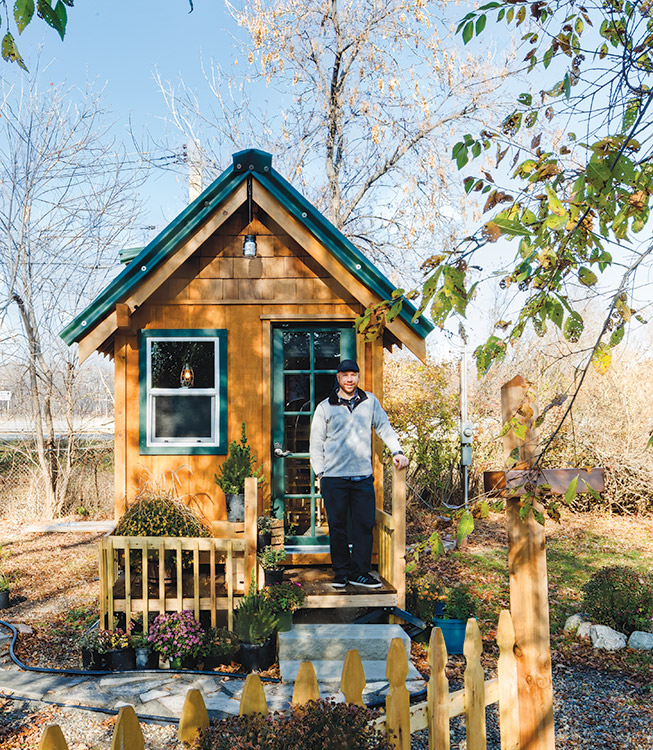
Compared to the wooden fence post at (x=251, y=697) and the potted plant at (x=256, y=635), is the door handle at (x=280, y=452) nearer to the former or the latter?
the potted plant at (x=256, y=635)

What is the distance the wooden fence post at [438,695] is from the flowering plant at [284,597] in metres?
2.61

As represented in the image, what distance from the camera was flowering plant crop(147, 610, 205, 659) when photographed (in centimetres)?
534

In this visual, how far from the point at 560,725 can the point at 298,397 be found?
4086mm

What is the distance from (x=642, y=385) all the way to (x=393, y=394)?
5554 millimetres

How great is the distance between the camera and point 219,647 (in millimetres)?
5434

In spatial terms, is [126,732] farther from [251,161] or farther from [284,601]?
[251,161]

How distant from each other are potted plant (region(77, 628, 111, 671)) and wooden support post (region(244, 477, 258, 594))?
4.09ft

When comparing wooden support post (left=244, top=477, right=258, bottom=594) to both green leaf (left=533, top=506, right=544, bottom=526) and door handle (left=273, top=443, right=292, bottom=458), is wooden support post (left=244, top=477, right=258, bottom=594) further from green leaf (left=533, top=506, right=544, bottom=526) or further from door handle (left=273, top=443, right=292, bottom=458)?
green leaf (left=533, top=506, right=544, bottom=526)

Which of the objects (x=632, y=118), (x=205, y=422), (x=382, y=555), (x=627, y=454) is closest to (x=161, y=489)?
(x=205, y=422)

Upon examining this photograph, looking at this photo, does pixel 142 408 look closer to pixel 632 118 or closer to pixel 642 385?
pixel 632 118

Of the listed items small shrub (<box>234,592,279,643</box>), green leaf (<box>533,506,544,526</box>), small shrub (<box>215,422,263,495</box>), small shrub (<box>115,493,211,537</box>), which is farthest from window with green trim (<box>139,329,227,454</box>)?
green leaf (<box>533,506,544,526</box>)

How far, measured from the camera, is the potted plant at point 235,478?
650 cm

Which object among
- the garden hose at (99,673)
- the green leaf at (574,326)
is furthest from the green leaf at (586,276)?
the garden hose at (99,673)

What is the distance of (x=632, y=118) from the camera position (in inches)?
111
